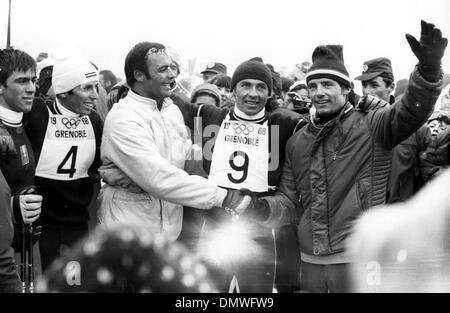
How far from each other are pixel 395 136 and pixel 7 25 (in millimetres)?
2298

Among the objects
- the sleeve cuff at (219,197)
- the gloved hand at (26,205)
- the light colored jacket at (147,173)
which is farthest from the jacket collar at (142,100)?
the gloved hand at (26,205)

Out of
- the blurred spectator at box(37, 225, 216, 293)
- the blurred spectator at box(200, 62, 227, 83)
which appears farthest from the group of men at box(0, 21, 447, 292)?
the blurred spectator at box(200, 62, 227, 83)

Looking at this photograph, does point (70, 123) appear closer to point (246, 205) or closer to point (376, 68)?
point (246, 205)

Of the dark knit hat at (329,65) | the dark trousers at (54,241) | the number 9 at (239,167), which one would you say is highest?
the dark knit hat at (329,65)

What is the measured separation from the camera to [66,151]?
4230 millimetres

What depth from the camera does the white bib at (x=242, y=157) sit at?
13.5 ft

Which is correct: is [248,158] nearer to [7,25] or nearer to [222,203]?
[222,203]

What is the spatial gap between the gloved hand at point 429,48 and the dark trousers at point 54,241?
2.29 m

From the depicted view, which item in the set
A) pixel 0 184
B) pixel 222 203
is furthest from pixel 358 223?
pixel 0 184

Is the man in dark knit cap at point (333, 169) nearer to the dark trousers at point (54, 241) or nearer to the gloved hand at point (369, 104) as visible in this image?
the gloved hand at point (369, 104)

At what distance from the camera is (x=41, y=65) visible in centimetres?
512

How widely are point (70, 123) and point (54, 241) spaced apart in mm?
726

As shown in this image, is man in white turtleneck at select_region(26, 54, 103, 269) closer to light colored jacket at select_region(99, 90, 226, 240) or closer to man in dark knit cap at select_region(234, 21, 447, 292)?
light colored jacket at select_region(99, 90, 226, 240)

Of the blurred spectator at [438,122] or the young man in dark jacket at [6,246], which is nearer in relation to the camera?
the young man in dark jacket at [6,246]
